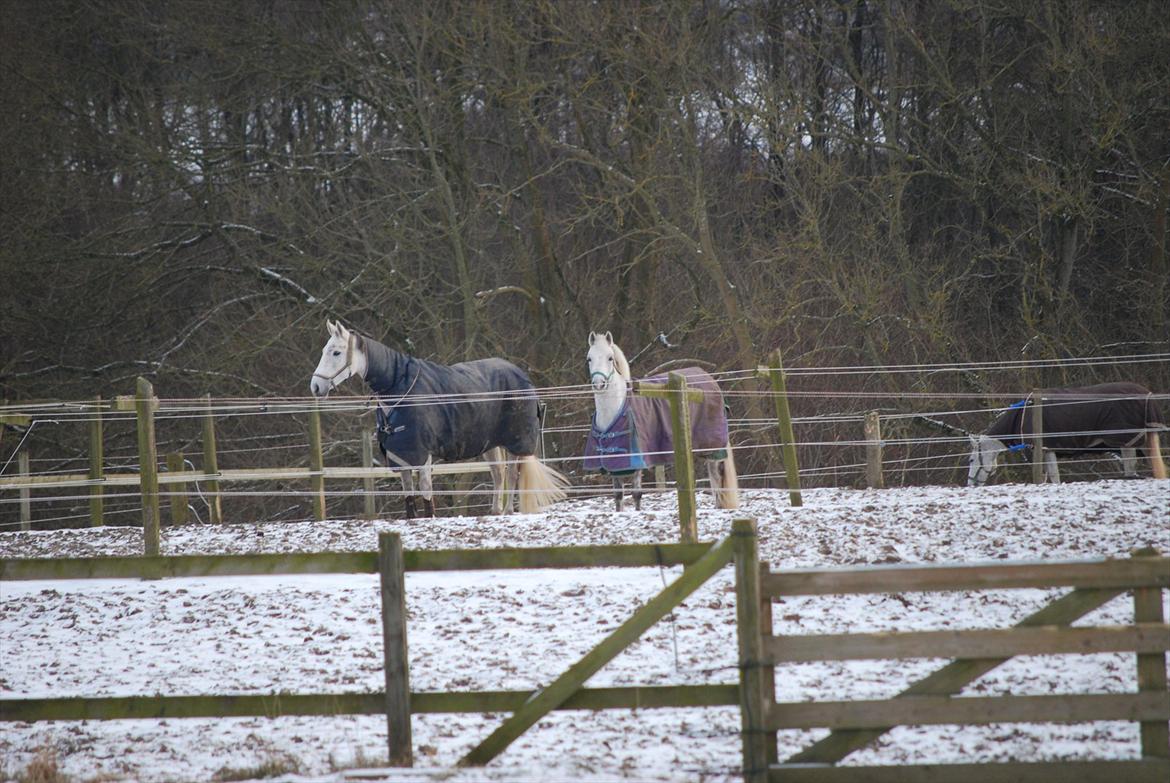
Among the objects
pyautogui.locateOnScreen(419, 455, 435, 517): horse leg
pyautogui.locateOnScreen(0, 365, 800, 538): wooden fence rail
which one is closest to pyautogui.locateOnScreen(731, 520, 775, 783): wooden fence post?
pyautogui.locateOnScreen(0, 365, 800, 538): wooden fence rail

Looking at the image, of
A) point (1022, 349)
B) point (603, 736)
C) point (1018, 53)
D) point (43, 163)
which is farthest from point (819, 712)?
point (43, 163)

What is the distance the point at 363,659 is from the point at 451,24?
42.1 ft

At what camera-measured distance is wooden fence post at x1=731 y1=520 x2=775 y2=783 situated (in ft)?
13.7

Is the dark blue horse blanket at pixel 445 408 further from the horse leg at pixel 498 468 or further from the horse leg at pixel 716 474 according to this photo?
the horse leg at pixel 716 474

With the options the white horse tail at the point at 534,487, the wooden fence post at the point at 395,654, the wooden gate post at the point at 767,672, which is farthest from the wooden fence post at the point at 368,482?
the wooden gate post at the point at 767,672

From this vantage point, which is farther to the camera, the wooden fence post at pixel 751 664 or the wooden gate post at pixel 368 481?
the wooden gate post at pixel 368 481

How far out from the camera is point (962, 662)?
4199 mm

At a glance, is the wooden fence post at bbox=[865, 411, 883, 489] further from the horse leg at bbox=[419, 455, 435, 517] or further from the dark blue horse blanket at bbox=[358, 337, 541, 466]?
the horse leg at bbox=[419, 455, 435, 517]

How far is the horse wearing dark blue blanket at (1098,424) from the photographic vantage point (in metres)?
12.0

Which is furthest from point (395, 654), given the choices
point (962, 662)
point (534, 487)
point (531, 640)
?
point (534, 487)

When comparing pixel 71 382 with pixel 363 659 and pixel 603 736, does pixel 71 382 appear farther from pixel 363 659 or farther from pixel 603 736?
pixel 603 736

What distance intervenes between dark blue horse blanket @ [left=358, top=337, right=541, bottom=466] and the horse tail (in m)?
1.98

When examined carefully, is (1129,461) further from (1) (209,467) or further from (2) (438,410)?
(1) (209,467)

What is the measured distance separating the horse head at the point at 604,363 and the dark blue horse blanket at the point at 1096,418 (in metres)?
4.37
